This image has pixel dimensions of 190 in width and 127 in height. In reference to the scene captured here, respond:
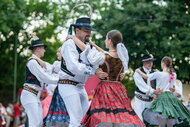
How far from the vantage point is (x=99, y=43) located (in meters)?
23.0

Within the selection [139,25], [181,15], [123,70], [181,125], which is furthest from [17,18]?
[123,70]

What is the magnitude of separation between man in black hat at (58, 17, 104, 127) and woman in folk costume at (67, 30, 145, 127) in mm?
169

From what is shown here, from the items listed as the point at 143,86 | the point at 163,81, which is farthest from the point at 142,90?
the point at 163,81

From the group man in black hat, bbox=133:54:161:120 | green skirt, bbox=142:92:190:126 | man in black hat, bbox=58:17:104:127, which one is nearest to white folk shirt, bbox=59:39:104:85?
man in black hat, bbox=58:17:104:127

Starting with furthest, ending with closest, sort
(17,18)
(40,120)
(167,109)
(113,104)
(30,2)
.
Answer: (30,2) < (17,18) < (167,109) < (40,120) < (113,104)

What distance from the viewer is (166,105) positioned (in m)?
10.3

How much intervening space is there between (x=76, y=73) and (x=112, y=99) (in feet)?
1.87

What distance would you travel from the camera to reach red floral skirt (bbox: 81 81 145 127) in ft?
23.6

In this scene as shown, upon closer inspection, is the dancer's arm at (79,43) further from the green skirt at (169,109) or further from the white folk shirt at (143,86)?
the white folk shirt at (143,86)

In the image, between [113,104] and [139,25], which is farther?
[139,25]

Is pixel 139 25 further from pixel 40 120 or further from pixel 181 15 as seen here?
pixel 40 120

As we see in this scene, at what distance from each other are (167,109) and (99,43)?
12.9m

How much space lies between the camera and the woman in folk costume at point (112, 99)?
285 inches

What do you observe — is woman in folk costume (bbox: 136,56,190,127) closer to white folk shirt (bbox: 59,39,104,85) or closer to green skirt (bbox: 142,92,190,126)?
green skirt (bbox: 142,92,190,126)
